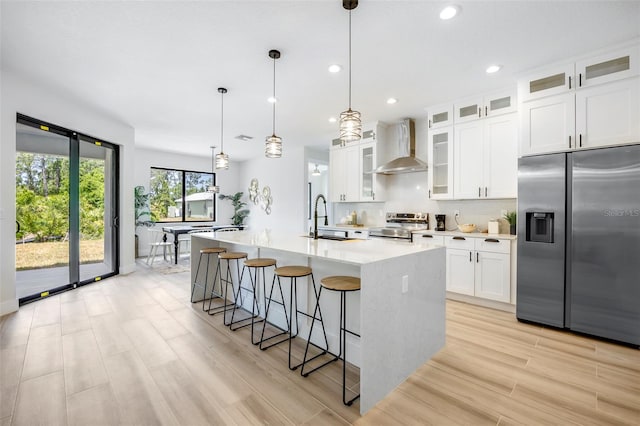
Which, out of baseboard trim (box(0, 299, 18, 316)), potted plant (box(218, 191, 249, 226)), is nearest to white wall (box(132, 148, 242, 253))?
potted plant (box(218, 191, 249, 226))

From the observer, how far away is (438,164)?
4.39 metres

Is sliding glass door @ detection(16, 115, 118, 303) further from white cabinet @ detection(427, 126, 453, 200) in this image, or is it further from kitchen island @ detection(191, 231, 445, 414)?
Answer: white cabinet @ detection(427, 126, 453, 200)

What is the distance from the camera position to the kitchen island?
5.87ft

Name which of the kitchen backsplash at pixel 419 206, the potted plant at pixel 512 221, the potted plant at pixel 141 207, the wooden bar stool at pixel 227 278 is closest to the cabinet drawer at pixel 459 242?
the potted plant at pixel 512 221

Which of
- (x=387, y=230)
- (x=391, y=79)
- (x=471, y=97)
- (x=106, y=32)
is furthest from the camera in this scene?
(x=387, y=230)

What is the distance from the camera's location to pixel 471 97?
154 inches

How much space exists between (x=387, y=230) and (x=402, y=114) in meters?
1.87

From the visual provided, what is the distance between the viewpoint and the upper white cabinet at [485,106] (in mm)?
3650

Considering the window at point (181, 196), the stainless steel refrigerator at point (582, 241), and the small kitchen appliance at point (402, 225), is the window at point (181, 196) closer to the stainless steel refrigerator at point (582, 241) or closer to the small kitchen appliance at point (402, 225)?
the small kitchen appliance at point (402, 225)

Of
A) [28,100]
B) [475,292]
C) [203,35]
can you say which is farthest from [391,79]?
[28,100]

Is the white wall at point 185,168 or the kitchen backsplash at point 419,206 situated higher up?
the white wall at point 185,168

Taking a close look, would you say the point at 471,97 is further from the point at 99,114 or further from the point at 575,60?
the point at 99,114

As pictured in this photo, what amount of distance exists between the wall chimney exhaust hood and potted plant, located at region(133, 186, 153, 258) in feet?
18.3

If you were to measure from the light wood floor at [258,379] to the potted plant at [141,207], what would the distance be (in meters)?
3.98
